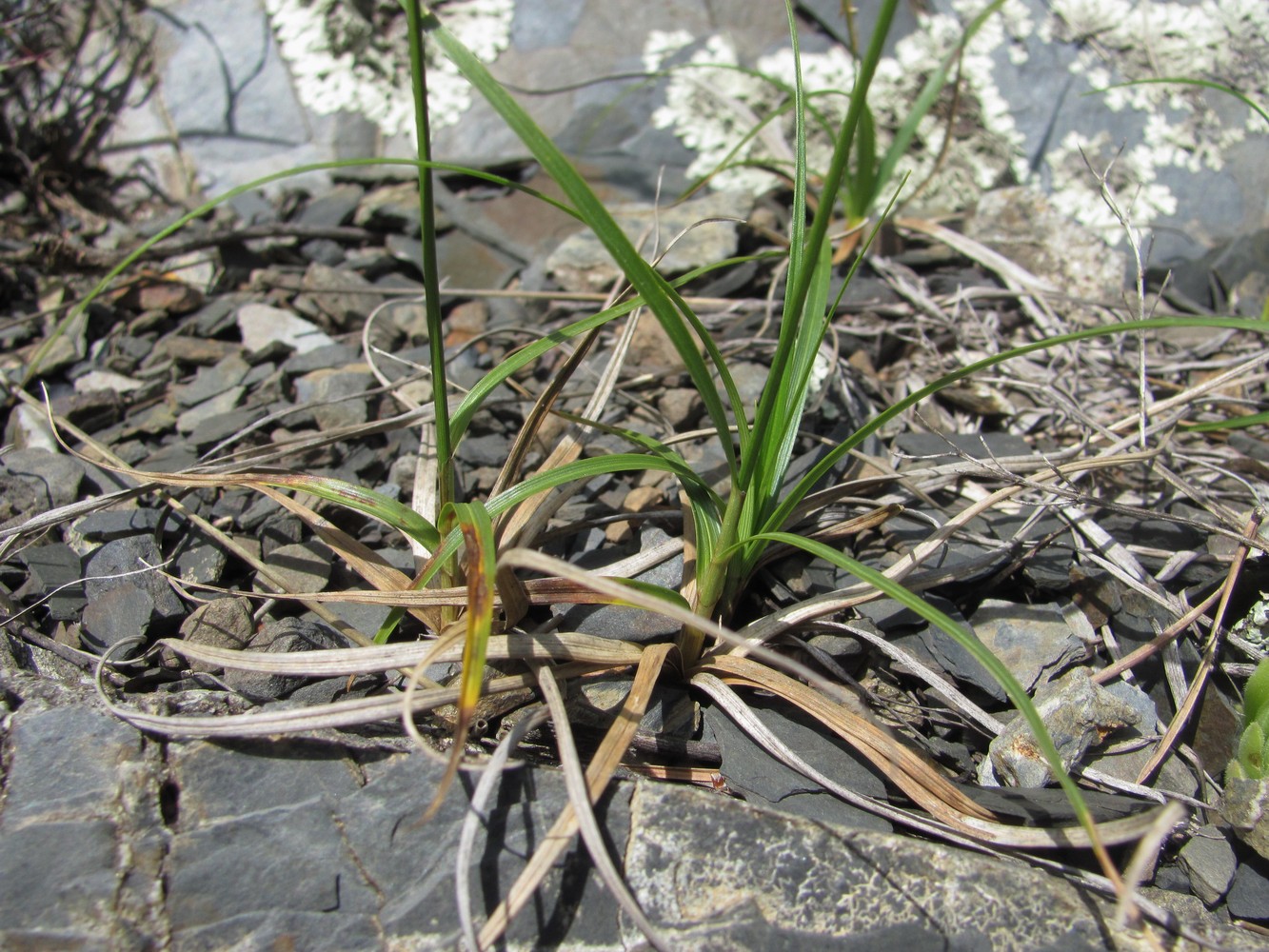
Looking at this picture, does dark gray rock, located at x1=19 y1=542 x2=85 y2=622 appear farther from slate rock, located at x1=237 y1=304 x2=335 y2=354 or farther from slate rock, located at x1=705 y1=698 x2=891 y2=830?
slate rock, located at x1=705 y1=698 x2=891 y2=830

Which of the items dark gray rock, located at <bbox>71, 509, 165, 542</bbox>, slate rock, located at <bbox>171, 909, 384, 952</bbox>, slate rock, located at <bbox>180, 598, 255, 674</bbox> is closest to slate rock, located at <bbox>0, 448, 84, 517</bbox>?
dark gray rock, located at <bbox>71, 509, 165, 542</bbox>

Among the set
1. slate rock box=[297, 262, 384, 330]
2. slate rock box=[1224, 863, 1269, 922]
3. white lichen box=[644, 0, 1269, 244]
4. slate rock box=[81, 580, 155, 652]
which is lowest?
slate rock box=[1224, 863, 1269, 922]

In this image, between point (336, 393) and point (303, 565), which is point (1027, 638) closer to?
point (303, 565)

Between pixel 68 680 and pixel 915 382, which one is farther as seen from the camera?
pixel 915 382

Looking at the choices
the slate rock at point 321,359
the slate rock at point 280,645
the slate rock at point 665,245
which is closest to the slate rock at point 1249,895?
the slate rock at point 280,645

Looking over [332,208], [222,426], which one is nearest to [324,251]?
[332,208]

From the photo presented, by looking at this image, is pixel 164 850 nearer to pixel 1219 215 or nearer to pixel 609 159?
pixel 609 159

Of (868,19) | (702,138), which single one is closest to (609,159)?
(702,138)
